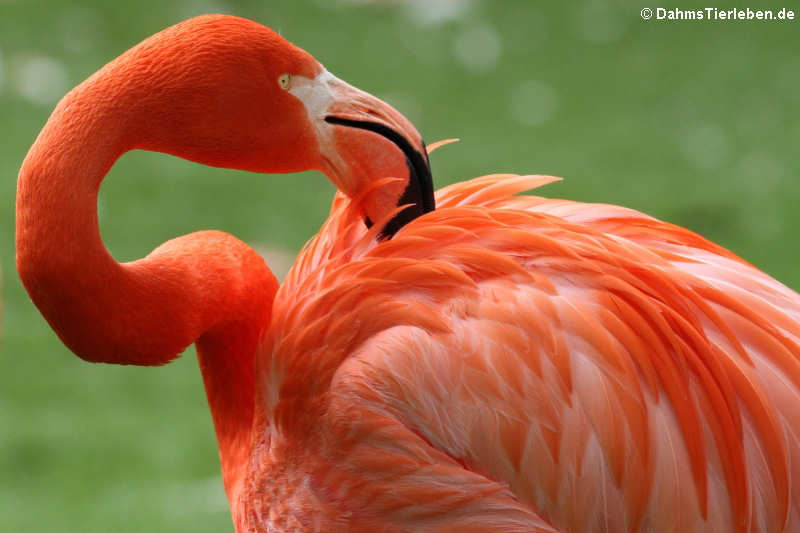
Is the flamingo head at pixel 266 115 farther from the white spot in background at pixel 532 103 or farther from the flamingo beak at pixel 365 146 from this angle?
the white spot in background at pixel 532 103

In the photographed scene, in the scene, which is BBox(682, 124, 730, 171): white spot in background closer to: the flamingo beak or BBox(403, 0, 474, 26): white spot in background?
BBox(403, 0, 474, 26): white spot in background

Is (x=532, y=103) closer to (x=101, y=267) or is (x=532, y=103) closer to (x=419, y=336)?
(x=419, y=336)

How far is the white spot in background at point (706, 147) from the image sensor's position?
5453 millimetres

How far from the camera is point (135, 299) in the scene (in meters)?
1.99

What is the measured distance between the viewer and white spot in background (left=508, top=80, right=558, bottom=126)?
578 cm

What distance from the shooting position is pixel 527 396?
1.95 m

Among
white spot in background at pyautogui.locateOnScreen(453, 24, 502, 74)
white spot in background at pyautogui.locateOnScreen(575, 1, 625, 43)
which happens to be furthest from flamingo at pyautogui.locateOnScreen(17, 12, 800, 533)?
white spot in background at pyautogui.locateOnScreen(575, 1, 625, 43)

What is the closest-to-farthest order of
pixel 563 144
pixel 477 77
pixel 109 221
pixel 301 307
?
pixel 301 307 → pixel 109 221 → pixel 563 144 → pixel 477 77

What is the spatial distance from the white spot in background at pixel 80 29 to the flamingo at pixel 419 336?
4.40 metres

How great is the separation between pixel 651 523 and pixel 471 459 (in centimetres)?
34

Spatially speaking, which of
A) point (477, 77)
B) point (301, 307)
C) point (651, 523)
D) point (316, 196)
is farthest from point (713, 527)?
point (477, 77)

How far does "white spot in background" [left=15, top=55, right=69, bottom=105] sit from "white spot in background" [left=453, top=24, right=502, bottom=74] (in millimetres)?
2195

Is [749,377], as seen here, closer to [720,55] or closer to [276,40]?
[276,40]

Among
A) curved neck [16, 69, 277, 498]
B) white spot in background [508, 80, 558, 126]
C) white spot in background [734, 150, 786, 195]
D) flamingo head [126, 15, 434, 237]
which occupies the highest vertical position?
flamingo head [126, 15, 434, 237]
